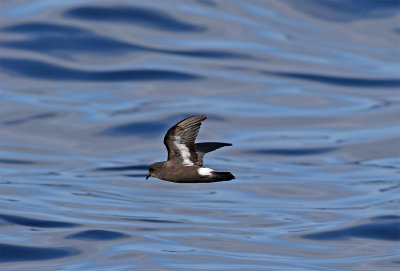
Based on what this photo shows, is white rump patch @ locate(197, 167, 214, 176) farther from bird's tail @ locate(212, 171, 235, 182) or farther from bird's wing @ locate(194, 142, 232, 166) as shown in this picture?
bird's wing @ locate(194, 142, 232, 166)

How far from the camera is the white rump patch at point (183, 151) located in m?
10.0

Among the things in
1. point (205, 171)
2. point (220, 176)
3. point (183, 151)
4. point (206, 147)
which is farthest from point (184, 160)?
point (206, 147)

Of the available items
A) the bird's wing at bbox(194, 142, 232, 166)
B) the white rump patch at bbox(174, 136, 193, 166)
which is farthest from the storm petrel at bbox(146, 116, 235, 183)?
the bird's wing at bbox(194, 142, 232, 166)

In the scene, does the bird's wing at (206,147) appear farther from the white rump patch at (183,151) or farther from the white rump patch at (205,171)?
the white rump patch at (205,171)

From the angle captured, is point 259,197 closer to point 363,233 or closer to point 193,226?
point 193,226

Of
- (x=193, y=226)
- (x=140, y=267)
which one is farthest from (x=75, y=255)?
(x=193, y=226)

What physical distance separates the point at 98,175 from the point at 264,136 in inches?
358

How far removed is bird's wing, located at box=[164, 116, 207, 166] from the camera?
9.86 meters

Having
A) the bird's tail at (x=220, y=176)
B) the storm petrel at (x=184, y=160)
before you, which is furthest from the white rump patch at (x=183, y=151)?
the bird's tail at (x=220, y=176)

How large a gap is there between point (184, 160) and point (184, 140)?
17.1 inches

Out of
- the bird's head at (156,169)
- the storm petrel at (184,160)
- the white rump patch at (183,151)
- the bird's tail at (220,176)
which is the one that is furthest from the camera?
the bird's head at (156,169)

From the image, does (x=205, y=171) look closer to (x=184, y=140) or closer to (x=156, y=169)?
(x=184, y=140)

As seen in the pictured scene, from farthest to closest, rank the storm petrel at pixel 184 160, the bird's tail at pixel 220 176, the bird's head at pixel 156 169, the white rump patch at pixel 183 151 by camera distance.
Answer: the bird's head at pixel 156 169 < the white rump patch at pixel 183 151 < the storm petrel at pixel 184 160 < the bird's tail at pixel 220 176

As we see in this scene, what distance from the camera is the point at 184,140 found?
9969 mm
